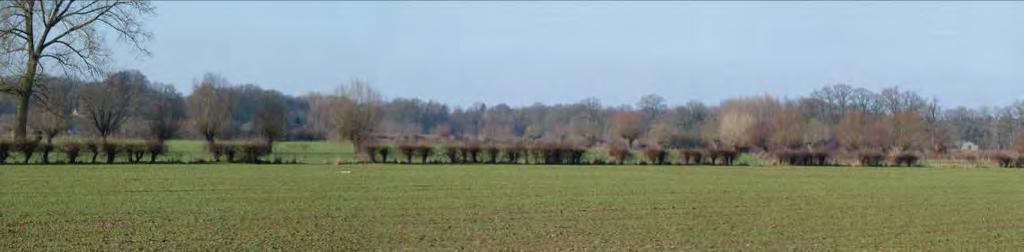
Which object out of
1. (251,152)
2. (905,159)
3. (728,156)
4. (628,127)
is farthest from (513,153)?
(628,127)

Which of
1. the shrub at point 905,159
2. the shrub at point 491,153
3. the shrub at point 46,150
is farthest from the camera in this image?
the shrub at point 905,159

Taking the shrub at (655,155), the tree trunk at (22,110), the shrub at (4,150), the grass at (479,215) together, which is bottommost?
the grass at (479,215)

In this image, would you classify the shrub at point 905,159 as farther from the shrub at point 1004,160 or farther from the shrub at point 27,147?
the shrub at point 27,147

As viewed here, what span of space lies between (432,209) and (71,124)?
47.7 m

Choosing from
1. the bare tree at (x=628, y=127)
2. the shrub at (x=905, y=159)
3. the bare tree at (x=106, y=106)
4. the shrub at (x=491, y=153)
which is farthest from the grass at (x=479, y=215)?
the bare tree at (x=628, y=127)

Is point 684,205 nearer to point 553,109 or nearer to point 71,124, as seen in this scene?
point 71,124

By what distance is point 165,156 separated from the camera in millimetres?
42344

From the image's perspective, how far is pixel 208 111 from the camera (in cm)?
5934

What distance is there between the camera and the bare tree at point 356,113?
61.3 metres

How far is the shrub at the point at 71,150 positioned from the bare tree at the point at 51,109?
0.85 m

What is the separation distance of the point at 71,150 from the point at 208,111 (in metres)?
20.5

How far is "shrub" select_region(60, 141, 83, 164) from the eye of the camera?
39.0 m

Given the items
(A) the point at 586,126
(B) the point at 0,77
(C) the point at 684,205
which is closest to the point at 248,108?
(A) the point at 586,126

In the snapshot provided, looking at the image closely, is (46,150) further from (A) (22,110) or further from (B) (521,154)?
(B) (521,154)
